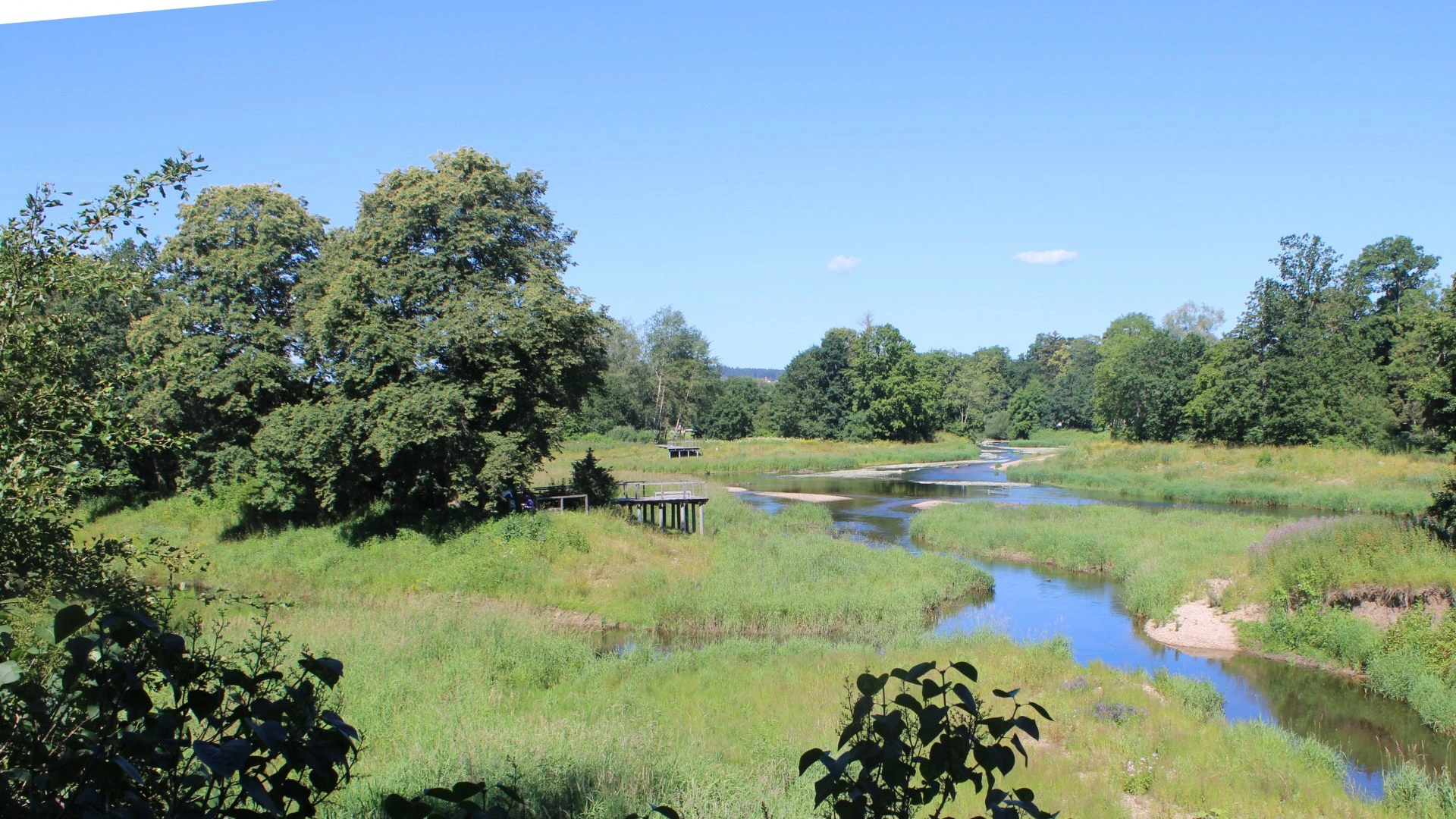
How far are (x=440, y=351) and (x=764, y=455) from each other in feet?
164

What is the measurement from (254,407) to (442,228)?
8738 millimetres

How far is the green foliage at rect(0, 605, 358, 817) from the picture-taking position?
217 cm

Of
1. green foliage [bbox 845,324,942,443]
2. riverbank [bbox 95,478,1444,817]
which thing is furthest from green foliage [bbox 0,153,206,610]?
green foliage [bbox 845,324,942,443]

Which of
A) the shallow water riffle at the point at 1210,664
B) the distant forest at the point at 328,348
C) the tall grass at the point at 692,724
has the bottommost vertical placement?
the shallow water riffle at the point at 1210,664

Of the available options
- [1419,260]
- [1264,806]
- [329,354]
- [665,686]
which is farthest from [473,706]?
[1419,260]

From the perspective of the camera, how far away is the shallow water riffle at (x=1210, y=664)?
Answer: 1345 cm

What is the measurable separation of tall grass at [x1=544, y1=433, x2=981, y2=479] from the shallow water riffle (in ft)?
84.8

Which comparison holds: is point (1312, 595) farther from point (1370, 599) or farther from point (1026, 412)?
point (1026, 412)

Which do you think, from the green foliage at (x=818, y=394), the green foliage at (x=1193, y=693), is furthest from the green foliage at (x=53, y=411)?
the green foliage at (x=818, y=394)

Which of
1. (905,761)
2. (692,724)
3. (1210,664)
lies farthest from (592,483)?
(905,761)

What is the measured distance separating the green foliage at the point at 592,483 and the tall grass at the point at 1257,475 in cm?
3107

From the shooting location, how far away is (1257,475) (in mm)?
47375

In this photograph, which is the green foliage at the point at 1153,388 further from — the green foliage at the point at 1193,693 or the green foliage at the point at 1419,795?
the green foliage at the point at 1419,795

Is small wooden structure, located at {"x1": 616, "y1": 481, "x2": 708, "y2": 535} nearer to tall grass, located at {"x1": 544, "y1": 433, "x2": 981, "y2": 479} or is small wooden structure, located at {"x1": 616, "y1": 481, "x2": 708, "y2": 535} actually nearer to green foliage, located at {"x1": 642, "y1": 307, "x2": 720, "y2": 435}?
tall grass, located at {"x1": 544, "y1": 433, "x2": 981, "y2": 479}
